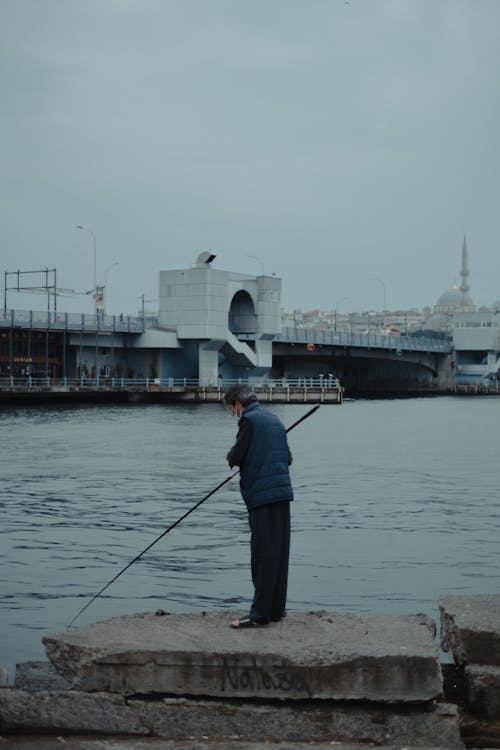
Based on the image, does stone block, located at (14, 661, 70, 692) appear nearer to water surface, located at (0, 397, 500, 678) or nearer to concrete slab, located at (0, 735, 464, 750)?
concrete slab, located at (0, 735, 464, 750)

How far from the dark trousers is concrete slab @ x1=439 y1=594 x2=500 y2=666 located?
1.33m

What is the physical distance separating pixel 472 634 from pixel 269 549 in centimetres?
168

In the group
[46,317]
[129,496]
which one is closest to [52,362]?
[46,317]

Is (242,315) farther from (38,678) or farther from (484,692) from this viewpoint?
(484,692)

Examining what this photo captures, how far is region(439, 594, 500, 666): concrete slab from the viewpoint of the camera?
8109 millimetres

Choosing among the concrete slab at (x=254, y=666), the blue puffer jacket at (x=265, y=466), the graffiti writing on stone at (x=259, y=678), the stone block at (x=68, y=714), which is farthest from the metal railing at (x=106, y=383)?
the graffiti writing on stone at (x=259, y=678)

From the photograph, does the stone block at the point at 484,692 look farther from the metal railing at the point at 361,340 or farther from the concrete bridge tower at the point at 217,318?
the metal railing at the point at 361,340

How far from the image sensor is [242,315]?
351ft

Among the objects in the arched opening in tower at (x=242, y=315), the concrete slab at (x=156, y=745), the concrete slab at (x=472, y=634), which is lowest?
the concrete slab at (x=156, y=745)

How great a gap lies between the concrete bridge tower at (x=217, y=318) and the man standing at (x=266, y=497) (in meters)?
88.1

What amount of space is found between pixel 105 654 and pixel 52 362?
91.2 m

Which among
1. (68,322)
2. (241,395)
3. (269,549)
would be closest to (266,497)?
(269,549)

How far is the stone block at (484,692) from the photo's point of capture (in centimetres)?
A: 786

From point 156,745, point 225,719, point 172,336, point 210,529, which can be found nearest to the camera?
point 156,745
